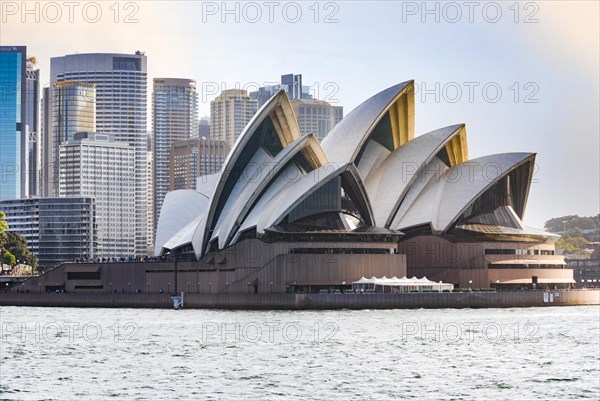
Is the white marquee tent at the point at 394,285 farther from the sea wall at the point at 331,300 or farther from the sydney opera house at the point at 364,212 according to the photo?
the sea wall at the point at 331,300

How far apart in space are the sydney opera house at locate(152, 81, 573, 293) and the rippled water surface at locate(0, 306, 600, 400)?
51.8ft

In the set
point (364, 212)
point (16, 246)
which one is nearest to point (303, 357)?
point (364, 212)

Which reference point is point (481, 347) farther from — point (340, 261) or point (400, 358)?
point (340, 261)

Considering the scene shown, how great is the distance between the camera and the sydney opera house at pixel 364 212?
10244 centimetres

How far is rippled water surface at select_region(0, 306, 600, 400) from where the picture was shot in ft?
145

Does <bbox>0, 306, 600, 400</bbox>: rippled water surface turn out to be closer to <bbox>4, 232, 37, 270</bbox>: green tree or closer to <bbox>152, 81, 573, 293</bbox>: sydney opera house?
<bbox>152, 81, 573, 293</bbox>: sydney opera house

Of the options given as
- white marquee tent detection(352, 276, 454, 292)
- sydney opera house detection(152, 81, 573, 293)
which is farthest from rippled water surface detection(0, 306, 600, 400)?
sydney opera house detection(152, 81, 573, 293)

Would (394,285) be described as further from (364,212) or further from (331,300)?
(364,212)

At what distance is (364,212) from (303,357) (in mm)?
52157

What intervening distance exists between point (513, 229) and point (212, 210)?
26.8 metres

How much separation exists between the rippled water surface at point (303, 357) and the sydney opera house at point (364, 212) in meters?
15.8

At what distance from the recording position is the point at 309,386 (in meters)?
45.1

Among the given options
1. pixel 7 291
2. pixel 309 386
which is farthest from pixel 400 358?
pixel 7 291

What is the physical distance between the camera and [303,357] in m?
55.1
